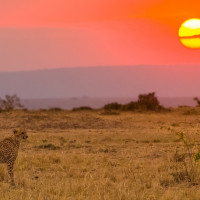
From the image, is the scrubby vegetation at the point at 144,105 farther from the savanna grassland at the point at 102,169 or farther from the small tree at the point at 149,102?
the savanna grassland at the point at 102,169

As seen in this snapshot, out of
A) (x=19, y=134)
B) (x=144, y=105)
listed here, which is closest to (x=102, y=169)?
(x=19, y=134)

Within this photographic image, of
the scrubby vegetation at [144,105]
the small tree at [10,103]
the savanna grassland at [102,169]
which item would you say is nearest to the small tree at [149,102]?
the scrubby vegetation at [144,105]

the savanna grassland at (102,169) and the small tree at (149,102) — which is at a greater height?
the small tree at (149,102)

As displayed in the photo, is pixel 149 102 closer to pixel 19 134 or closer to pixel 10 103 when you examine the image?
pixel 10 103

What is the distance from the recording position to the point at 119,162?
42.6 feet

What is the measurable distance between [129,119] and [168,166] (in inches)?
676

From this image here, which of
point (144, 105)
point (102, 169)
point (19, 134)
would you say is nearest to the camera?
point (19, 134)

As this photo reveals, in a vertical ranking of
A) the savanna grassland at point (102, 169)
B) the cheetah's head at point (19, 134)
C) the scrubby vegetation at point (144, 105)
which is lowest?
the savanna grassland at point (102, 169)

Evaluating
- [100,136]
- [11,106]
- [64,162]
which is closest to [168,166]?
[64,162]

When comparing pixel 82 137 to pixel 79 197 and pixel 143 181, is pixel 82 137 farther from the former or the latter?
pixel 79 197

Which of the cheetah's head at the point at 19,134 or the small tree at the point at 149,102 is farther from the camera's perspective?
the small tree at the point at 149,102

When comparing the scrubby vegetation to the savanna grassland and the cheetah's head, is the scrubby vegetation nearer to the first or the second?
the savanna grassland

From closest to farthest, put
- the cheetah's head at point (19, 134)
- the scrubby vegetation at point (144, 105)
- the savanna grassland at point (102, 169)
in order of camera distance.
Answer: the savanna grassland at point (102, 169) → the cheetah's head at point (19, 134) → the scrubby vegetation at point (144, 105)

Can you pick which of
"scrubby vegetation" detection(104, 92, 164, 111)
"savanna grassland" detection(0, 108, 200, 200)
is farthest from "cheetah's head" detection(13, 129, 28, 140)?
"scrubby vegetation" detection(104, 92, 164, 111)
